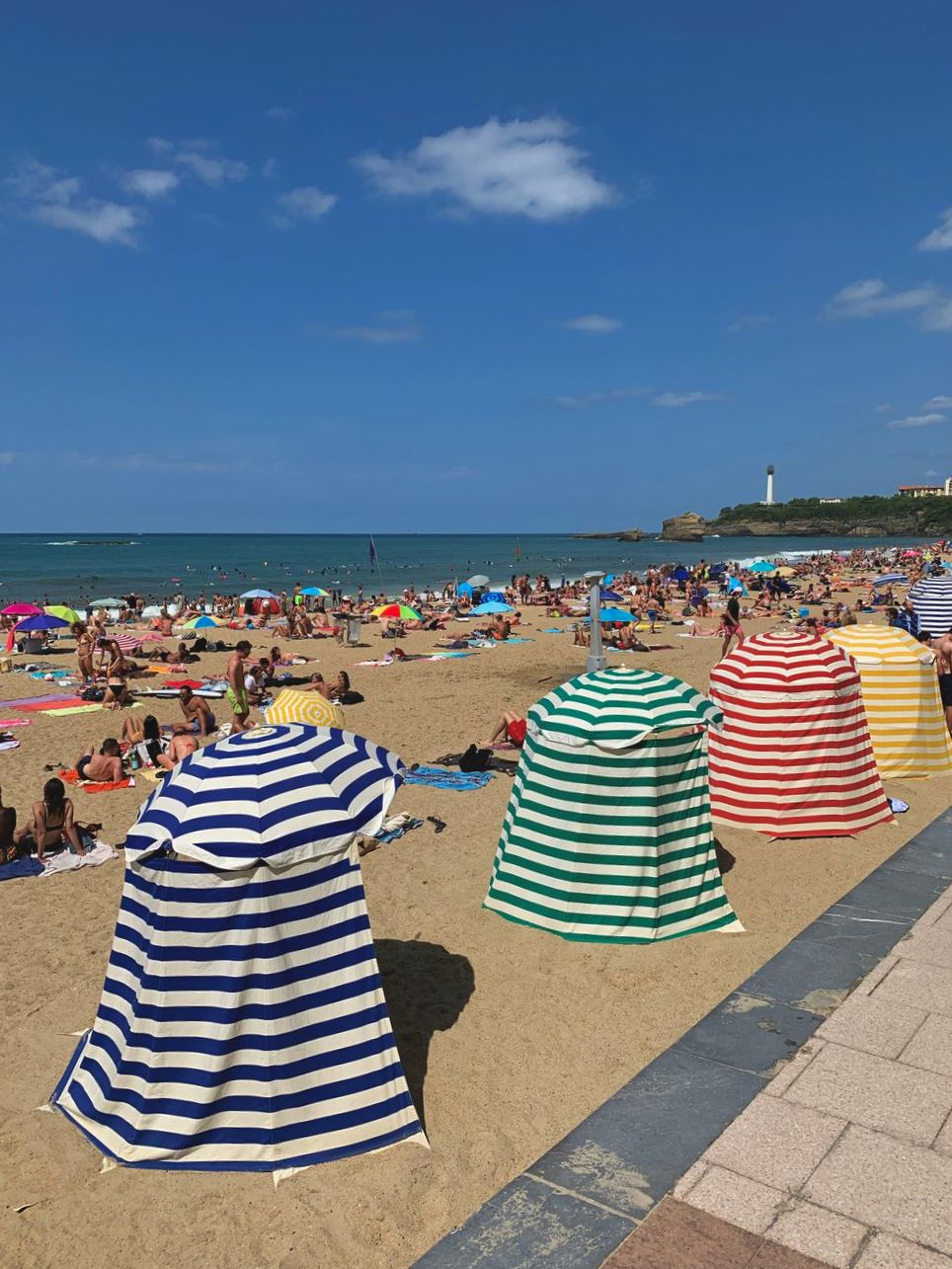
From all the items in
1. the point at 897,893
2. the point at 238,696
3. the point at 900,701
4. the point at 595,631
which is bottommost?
the point at 897,893

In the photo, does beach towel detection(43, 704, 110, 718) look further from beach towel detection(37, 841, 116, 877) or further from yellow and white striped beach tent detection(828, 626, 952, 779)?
yellow and white striped beach tent detection(828, 626, 952, 779)

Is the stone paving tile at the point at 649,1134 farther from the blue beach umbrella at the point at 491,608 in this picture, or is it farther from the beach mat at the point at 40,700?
the blue beach umbrella at the point at 491,608

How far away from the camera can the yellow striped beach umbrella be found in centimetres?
1033

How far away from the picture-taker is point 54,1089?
4391mm

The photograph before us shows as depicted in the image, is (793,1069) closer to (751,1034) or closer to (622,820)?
(751,1034)

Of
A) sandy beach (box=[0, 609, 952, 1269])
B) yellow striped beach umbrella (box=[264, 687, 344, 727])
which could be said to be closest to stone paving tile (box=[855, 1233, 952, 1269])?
sandy beach (box=[0, 609, 952, 1269])

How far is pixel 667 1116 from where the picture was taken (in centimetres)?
390

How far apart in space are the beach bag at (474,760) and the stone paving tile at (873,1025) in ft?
20.3

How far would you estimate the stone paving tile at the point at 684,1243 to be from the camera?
3014mm

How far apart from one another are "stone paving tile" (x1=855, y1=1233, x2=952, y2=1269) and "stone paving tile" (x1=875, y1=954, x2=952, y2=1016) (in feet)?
6.26

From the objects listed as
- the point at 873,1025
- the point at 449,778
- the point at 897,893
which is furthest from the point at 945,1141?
the point at 449,778

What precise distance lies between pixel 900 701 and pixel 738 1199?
737cm

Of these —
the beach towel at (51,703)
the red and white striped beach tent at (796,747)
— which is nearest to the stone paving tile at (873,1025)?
the red and white striped beach tent at (796,747)

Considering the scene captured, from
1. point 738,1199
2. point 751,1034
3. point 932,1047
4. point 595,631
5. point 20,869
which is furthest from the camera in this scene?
point 595,631
